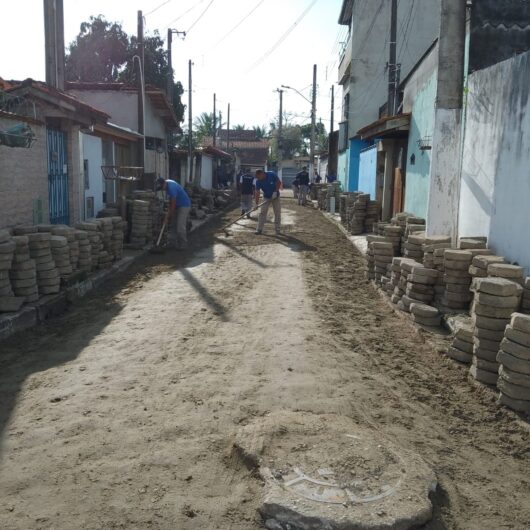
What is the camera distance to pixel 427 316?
244 inches

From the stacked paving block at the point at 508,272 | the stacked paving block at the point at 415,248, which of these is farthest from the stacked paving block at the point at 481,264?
the stacked paving block at the point at 415,248

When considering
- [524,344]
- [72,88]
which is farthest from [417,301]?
[72,88]

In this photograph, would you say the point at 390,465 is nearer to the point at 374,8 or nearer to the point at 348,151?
the point at 348,151

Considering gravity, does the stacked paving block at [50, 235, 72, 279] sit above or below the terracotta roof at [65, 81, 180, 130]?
below

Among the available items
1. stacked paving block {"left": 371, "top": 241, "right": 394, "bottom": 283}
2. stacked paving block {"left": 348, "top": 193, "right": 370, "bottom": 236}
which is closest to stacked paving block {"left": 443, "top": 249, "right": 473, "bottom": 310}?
stacked paving block {"left": 371, "top": 241, "right": 394, "bottom": 283}

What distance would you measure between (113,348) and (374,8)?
26.9 meters

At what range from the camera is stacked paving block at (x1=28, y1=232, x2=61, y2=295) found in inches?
275

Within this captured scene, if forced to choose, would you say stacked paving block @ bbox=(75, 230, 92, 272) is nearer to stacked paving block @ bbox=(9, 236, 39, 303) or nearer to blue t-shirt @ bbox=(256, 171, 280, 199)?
stacked paving block @ bbox=(9, 236, 39, 303)

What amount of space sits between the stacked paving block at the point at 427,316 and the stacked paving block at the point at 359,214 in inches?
363

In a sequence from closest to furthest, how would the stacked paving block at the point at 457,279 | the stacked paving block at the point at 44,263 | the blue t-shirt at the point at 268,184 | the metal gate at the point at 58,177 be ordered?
the stacked paving block at the point at 457,279 → the stacked paving block at the point at 44,263 → the metal gate at the point at 58,177 → the blue t-shirt at the point at 268,184

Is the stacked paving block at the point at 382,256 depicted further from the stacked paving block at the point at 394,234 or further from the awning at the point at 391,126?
the awning at the point at 391,126

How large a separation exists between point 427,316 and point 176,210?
7395mm

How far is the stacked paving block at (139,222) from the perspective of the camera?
12312 mm

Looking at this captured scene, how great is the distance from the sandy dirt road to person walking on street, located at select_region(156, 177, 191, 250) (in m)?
4.52
